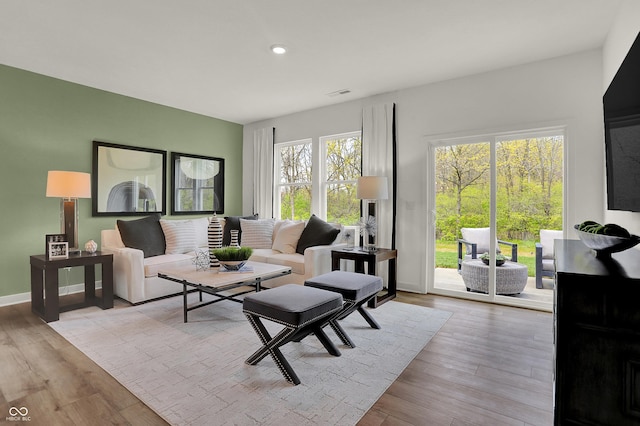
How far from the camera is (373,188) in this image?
13.3 feet

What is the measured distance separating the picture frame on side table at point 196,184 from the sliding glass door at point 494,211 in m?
3.59

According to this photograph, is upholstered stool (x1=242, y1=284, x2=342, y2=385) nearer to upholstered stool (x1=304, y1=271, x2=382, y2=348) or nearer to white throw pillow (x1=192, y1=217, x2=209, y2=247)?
upholstered stool (x1=304, y1=271, x2=382, y2=348)

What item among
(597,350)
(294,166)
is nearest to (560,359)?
(597,350)

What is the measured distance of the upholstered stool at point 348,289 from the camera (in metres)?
2.61

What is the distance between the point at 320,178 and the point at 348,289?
2.88 metres

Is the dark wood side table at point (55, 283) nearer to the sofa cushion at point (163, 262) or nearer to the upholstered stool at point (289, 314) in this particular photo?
the sofa cushion at point (163, 262)

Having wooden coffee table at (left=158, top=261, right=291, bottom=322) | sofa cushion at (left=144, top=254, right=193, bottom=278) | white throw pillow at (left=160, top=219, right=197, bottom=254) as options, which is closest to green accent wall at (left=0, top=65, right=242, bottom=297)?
white throw pillow at (left=160, top=219, right=197, bottom=254)

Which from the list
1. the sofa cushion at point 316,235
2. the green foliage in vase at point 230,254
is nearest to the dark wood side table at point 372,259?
the sofa cushion at point 316,235

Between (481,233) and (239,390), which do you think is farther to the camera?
(481,233)

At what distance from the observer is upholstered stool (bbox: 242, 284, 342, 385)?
2.06m

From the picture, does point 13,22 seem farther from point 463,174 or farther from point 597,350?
point 463,174

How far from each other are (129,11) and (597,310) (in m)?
3.44

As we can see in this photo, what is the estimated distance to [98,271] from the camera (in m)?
4.34

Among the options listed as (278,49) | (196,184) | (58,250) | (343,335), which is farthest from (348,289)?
(196,184)
